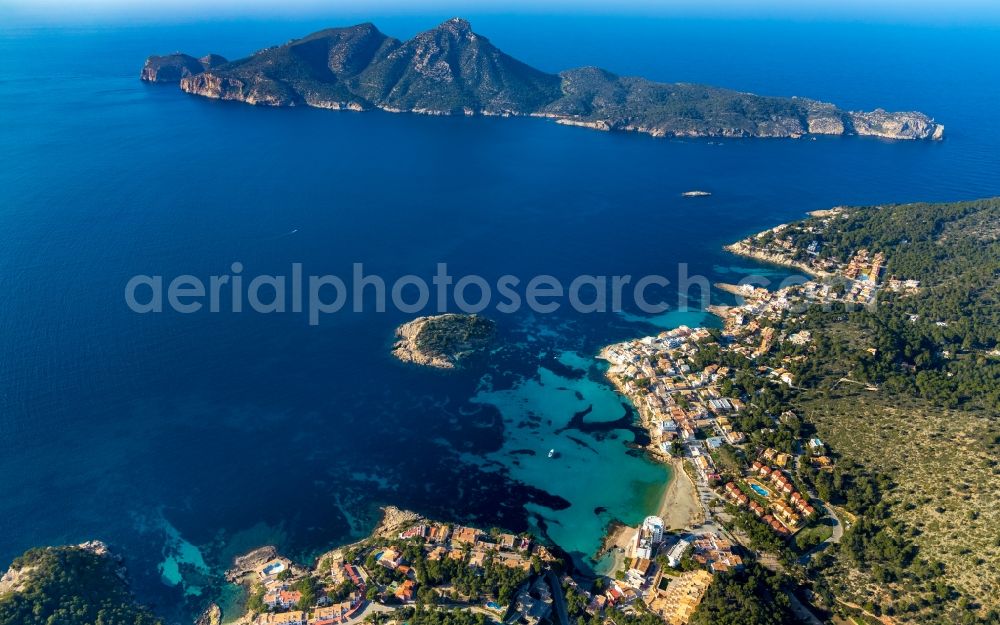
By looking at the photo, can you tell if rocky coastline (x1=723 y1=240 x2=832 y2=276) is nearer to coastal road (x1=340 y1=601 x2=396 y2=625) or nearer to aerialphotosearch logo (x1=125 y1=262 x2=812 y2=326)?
aerialphotosearch logo (x1=125 y1=262 x2=812 y2=326)

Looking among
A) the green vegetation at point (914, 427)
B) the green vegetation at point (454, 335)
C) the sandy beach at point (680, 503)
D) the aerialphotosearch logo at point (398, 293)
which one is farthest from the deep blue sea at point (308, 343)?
the green vegetation at point (914, 427)

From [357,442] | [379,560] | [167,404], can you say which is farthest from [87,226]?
[379,560]

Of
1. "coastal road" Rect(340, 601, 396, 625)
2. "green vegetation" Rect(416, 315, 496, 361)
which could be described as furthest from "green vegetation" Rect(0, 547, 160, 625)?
"green vegetation" Rect(416, 315, 496, 361)

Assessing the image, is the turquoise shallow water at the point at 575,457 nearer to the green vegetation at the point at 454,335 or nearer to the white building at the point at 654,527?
the white building at the point at 654,527

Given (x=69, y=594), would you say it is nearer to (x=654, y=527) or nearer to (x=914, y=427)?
(x=654, y=527)

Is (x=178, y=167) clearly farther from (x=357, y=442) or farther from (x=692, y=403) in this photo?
(x=692, y=403)

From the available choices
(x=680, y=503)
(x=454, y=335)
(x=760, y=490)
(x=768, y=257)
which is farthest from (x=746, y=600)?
(x=768, y=257)
